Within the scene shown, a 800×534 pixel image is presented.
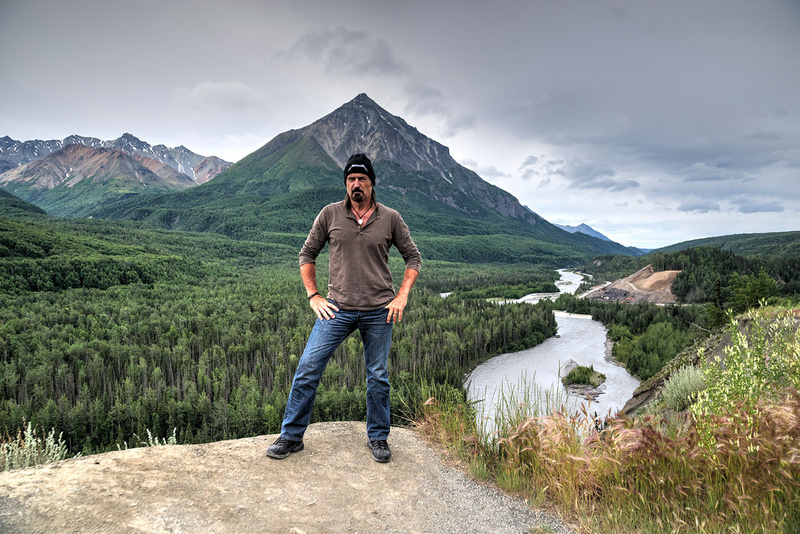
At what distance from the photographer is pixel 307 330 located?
32.1 metres

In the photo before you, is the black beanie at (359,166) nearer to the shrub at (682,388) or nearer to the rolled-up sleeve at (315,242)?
the rolled-up sleeve at (315,242)

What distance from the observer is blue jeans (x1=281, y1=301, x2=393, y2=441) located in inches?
193

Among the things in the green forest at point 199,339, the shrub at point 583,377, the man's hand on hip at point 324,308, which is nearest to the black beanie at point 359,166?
the man's hand on hip at point 324,308

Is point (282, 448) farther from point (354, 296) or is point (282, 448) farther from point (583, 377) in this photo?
point (583, 377)

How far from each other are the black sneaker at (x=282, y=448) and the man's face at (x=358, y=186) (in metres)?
3.17

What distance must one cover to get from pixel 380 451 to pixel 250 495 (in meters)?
1.67

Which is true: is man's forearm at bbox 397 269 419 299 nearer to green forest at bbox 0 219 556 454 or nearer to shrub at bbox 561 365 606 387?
green forest at bbox 0 219 556 454

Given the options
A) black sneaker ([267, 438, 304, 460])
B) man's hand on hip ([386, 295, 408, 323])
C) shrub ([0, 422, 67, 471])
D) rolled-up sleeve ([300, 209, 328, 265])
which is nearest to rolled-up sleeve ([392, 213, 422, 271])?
man's hand on hip ([386, 295, 408, 323])

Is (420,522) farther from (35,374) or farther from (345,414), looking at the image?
(35,374)

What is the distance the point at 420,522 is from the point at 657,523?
2.23m

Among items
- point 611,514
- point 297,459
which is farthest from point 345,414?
point 611,514

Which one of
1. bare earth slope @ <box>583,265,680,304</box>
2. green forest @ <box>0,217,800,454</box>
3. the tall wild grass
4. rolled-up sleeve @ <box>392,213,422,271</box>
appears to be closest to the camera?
the tall wild grass

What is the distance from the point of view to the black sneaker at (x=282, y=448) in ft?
15.6

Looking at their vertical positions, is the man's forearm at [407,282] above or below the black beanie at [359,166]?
below
